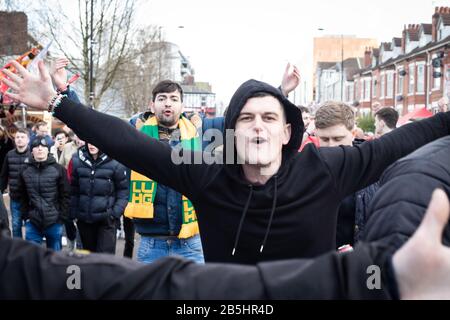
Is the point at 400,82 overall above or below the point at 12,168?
above

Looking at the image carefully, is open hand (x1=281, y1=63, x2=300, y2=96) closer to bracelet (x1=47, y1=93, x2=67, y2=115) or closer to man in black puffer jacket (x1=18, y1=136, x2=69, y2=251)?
bracelet (x1=47, y1=93, x2=67, y2=115)

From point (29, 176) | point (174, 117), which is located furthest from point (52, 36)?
point (174, 117)

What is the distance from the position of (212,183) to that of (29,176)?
19.2 ft

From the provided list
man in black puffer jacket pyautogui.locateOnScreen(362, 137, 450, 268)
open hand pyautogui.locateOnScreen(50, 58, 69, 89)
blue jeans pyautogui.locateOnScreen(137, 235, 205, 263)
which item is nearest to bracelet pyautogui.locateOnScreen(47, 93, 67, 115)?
open hand pyautogui.locateOnScreen(50, 58, 69, 89)

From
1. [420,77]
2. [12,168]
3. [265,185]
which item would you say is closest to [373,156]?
[265,185]

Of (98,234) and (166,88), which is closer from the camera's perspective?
(166,88)

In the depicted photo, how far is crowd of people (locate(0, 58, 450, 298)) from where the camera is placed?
1.42 meters

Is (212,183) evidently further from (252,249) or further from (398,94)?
(398,94)

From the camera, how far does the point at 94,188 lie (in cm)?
768

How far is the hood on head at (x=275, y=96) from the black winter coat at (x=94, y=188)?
183 inches

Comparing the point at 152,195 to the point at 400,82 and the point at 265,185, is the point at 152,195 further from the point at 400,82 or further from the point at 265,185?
the point at 400,82

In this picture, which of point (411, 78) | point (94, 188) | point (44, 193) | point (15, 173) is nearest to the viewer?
point (94, 188)

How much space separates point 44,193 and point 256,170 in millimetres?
5750

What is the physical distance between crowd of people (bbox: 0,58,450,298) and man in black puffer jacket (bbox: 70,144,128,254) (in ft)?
6.65
